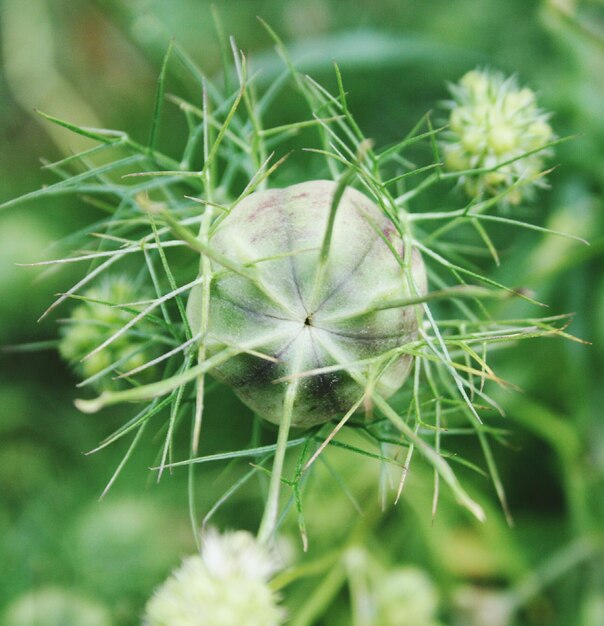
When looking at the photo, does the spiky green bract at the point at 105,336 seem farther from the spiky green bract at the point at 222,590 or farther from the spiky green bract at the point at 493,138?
the spiky green bract at the point at 493,138

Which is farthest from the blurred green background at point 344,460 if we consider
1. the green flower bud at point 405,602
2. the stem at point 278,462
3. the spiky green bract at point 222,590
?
the stem at point 278,462

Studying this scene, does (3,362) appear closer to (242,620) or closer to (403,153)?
(403,153)

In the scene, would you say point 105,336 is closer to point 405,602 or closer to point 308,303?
point 308,303

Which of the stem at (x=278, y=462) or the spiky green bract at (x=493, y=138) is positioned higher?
the spiky green bract at (x=493, y=138)

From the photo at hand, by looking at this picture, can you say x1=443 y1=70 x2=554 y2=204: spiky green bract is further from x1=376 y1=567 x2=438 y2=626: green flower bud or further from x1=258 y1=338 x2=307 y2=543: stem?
x1=376 y1=567 x2=438 y2=626: green flower bud

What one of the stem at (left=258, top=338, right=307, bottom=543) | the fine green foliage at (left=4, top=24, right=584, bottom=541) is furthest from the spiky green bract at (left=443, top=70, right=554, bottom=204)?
the stem at (left=258, top=338, right=307, bottom=543)
